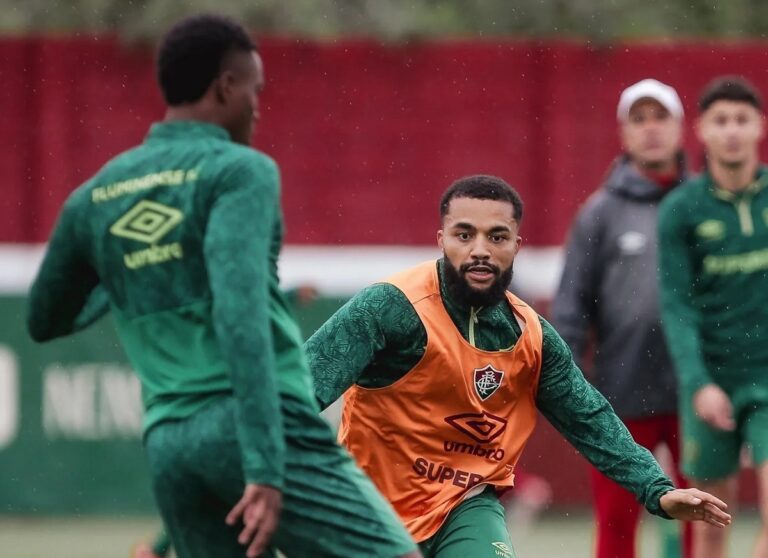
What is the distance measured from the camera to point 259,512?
4.27 metres

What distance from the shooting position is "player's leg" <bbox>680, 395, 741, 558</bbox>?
7.89 m

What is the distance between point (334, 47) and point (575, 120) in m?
1.81

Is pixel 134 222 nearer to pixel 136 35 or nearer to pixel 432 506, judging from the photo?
pixel 432 506

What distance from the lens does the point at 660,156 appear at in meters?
8.58

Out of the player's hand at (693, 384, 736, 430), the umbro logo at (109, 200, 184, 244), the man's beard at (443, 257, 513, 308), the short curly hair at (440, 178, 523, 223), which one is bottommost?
the player's hand at (693, 384, 736, 430)

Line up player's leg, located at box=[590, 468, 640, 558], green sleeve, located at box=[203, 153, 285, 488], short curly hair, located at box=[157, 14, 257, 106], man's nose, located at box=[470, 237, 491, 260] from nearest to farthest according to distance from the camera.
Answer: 1. green sleeve, located at box=[203, 153, 285, 488]
2. short curly hair, located at box=[157, 14, 257, 106]
3. man's nose, located at box=[470, 237, 491, 260]
4. player's leg, located at box=[590, 468, 640, 558]

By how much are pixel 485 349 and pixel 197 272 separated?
158cm

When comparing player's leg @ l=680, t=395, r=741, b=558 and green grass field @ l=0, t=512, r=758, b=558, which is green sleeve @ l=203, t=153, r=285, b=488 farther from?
Result: green grass field @ l=0, t=512, r=758, b=558

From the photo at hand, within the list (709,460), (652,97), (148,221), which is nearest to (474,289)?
(148,221)

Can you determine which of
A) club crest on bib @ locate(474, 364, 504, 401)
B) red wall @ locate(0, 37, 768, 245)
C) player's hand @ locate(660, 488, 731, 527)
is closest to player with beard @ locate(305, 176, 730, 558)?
club crest on bib @ locate(474, 364, 504, 401)

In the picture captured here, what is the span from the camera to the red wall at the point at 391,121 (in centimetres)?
1317

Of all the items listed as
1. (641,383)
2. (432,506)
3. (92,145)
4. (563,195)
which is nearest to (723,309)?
(641,383)

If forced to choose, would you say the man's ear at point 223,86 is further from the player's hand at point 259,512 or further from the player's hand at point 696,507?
the player's hand at point 696,507

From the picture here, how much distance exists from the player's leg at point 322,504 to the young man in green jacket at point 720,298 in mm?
3504
